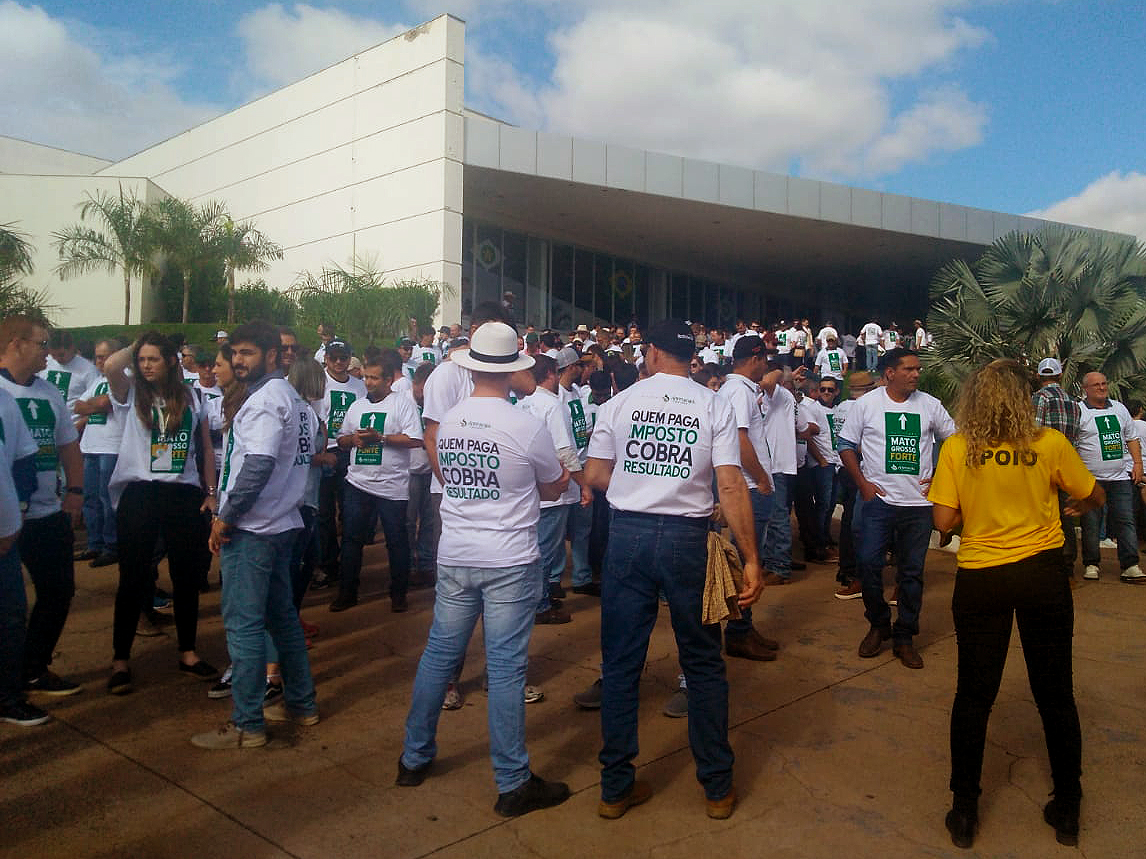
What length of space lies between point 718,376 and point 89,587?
5671 mm

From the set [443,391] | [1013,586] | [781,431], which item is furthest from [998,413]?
[781,431]

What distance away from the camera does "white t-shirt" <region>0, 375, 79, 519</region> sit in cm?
493

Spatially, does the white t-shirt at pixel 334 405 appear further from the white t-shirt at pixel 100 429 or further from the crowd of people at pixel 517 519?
the white t-shirt at pixel 100 429

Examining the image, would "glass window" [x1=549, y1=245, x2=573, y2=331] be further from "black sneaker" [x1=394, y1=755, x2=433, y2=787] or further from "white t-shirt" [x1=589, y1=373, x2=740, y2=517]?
"black sneaker" [x1=394, y1=755, x2=433, y2=787]

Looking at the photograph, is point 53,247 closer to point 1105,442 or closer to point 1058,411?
point 1058,411

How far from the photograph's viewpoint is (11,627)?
4.58 metres

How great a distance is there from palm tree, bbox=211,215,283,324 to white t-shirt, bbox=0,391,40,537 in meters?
22.3

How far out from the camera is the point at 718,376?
845cm

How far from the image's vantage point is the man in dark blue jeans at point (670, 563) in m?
3.75

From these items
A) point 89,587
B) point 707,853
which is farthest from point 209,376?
point 707,853

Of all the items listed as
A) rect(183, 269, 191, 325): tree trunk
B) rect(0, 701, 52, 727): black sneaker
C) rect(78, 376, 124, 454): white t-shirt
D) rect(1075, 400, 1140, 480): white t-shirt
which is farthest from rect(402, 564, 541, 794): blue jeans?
rect(183, 269, 191, 325): tree trunk

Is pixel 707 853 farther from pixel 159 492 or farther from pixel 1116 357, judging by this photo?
Result: pixel 1116 357

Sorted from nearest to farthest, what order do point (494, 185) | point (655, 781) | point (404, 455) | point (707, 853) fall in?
point (707, 853) < point (655, 781) < point (404, 455) < point (494, 185)

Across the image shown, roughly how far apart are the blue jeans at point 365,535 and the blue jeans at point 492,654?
3067 mm
